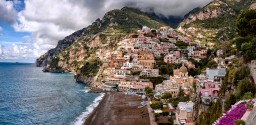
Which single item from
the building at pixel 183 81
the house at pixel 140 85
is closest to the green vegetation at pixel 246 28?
the building at pixel 183 81

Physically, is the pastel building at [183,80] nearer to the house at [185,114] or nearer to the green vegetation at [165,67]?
the green vegetation at [165,67]

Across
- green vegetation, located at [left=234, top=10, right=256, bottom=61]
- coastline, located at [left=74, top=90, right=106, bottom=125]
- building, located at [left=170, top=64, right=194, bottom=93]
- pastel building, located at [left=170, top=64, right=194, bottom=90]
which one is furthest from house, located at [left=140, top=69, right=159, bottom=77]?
green vegetation, located at [left=234, top=10, right=256, bottom=61]

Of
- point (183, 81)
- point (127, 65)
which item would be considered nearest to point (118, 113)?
point (183, 81)

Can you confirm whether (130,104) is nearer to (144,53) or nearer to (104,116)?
(104,116)

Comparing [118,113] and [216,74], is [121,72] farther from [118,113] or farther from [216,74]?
[216,74]

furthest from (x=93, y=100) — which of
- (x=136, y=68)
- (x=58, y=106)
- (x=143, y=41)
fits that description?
(x=143, y=41)

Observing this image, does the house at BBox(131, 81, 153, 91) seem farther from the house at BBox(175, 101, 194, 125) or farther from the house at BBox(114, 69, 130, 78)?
the house at BBox(175, 101, 194, 125)
